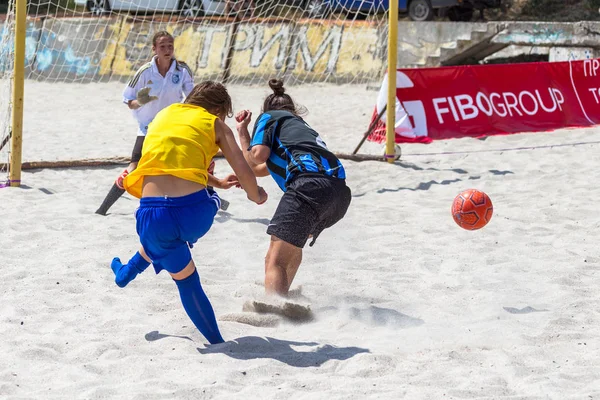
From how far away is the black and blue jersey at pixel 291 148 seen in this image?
498 centimetres

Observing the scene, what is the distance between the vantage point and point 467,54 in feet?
54.8

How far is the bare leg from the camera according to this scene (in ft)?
16.1

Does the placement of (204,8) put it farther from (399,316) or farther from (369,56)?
(399,316)

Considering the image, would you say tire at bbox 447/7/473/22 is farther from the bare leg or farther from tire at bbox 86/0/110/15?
the bare leg

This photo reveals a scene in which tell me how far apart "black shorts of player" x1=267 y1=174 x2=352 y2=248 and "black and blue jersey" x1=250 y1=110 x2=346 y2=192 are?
0.06 m

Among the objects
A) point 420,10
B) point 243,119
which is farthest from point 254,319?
point 420,10

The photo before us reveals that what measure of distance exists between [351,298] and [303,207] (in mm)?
868

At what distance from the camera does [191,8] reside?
704 inches

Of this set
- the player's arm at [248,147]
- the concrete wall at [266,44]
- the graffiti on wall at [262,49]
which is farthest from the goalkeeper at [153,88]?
the graffiti on wall at [262,49]

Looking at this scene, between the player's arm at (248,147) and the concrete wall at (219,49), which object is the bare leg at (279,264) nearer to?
the player's arm at (248,147)

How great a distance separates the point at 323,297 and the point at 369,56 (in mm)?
11835

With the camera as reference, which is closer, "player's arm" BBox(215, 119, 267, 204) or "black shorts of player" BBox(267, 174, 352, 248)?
"player's arm" BBox(215, 119, 267, 204)

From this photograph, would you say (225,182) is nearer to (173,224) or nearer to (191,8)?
(173,224)

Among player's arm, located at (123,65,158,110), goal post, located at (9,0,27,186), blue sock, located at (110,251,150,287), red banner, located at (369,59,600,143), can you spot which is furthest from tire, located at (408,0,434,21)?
blue sock, located at (110,251,150,287)
